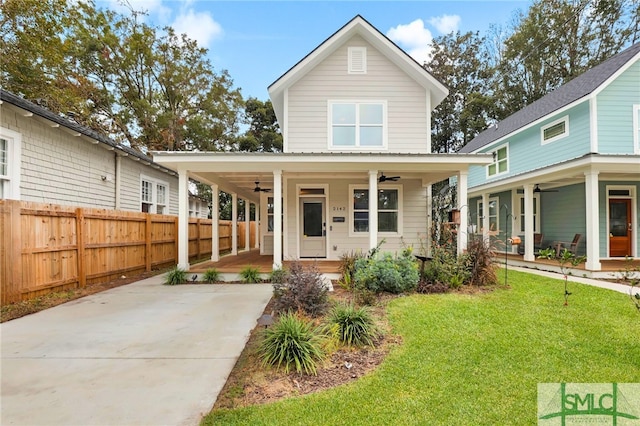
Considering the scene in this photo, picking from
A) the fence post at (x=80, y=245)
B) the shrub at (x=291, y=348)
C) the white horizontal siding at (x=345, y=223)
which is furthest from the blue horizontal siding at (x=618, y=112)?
the fence post at (x=80, y=245)

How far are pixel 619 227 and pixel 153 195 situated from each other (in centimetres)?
1758

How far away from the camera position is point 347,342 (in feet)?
12.8

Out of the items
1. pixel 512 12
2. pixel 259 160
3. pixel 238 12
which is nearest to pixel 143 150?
pixel 238 12

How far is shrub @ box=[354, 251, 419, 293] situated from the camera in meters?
6.44

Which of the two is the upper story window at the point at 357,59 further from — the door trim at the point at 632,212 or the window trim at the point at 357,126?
the door trim at the point at 632,212

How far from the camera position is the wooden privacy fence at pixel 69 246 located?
558 centimetres

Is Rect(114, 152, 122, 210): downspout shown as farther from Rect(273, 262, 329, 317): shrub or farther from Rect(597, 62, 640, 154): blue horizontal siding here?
Rect(597, 62, 640, 154): blue horizontal siding

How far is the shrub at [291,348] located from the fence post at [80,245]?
597 centimetres

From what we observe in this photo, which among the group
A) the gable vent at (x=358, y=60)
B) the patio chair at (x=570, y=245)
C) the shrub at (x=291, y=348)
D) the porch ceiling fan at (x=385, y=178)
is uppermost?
the gable vent at (x=358, y=60)

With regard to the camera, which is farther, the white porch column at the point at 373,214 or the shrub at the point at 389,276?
the white porch column at the point at 373,214

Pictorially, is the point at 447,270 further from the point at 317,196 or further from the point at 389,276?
the point at 317,196

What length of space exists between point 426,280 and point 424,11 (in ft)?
38.3

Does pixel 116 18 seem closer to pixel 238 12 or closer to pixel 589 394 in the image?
pixel 238 12

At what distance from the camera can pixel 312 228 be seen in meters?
10.5
